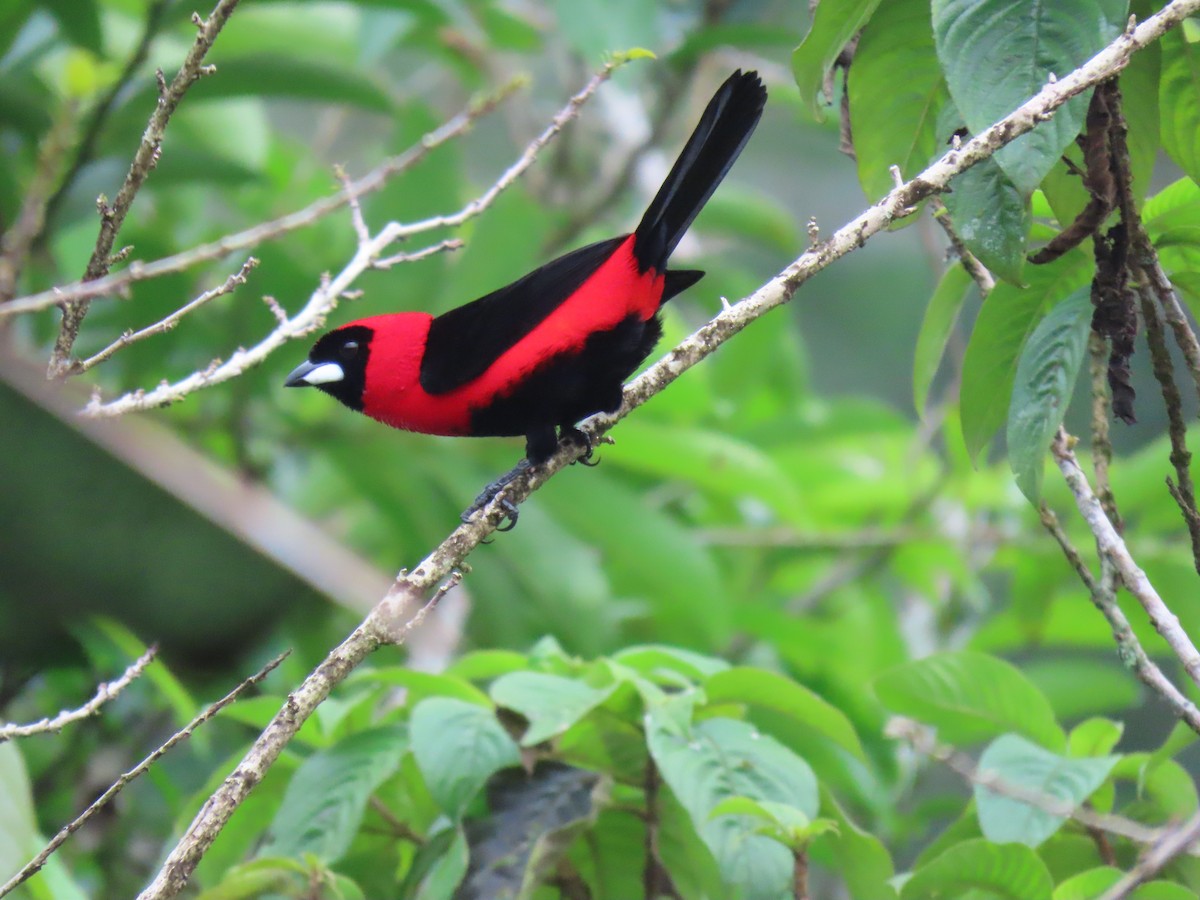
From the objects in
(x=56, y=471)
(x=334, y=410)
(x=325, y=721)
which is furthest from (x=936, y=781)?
(x=56, y=471)

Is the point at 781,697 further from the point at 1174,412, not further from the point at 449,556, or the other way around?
the point at 1174,412

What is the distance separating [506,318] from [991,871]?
1.42 meters

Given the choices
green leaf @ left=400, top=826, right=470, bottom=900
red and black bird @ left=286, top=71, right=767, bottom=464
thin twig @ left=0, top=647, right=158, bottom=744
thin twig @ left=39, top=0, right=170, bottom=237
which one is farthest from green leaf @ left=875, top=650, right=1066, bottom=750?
thin twig @ left=39, top=0, right=170, bottom=237

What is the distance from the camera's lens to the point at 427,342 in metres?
2.66

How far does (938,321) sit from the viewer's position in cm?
192

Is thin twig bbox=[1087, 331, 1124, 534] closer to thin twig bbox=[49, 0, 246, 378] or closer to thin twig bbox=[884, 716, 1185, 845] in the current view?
thin twig bbox=[884, 716, 1185, 845]

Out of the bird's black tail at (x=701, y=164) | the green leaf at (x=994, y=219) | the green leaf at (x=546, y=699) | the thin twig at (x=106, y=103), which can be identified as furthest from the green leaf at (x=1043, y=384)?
the thin twig at (x=106, y=103)

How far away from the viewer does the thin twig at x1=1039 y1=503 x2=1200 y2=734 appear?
1578 mm

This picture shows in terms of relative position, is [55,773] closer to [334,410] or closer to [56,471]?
[334,410]

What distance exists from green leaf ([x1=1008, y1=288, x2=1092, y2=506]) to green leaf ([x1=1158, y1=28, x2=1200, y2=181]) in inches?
8.6

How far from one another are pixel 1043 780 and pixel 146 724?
2.42 meters

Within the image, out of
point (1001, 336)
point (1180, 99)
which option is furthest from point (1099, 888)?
point (1180, 99)

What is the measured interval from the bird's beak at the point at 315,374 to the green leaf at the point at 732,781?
1.21 meters

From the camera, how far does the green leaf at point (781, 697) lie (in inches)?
75.9
